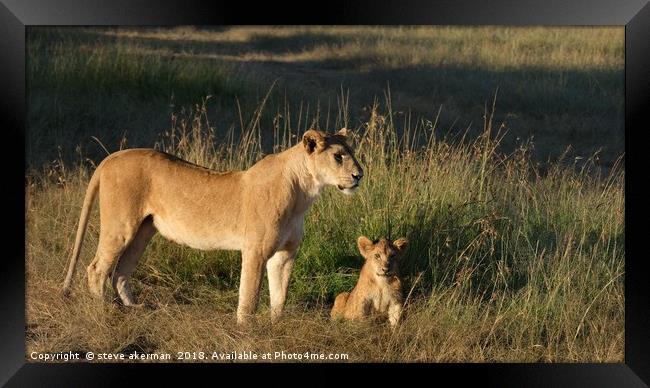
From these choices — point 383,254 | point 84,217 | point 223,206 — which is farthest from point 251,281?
point 84,217

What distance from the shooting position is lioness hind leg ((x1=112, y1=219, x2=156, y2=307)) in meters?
8.55

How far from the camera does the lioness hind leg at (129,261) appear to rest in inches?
336

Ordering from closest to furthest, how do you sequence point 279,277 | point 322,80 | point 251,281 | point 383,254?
point 251,281 < point 383,254 < point 279,277 < point 322,80

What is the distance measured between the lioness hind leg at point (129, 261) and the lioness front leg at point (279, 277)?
3.42 feet

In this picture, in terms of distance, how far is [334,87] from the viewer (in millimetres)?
19391

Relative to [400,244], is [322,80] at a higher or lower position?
higher

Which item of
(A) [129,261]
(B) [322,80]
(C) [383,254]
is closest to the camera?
(C) [383,254]

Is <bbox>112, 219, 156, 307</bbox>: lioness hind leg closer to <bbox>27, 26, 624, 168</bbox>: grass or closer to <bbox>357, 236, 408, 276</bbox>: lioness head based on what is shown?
<bbox>357, 236, 408, 276</bbox>: lioness head

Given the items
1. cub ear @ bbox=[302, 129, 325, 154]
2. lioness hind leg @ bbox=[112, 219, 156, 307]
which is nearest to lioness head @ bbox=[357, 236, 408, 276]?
cub ear @ bbox=[302, 129, 325, 154]

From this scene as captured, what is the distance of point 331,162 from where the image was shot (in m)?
7.90

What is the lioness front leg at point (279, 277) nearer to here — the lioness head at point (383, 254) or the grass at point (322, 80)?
the lioness head at point (383, 254)

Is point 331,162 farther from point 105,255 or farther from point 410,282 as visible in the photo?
point 105,255

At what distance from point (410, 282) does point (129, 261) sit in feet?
7.42

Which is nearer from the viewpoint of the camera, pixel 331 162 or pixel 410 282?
pixel 331 162
